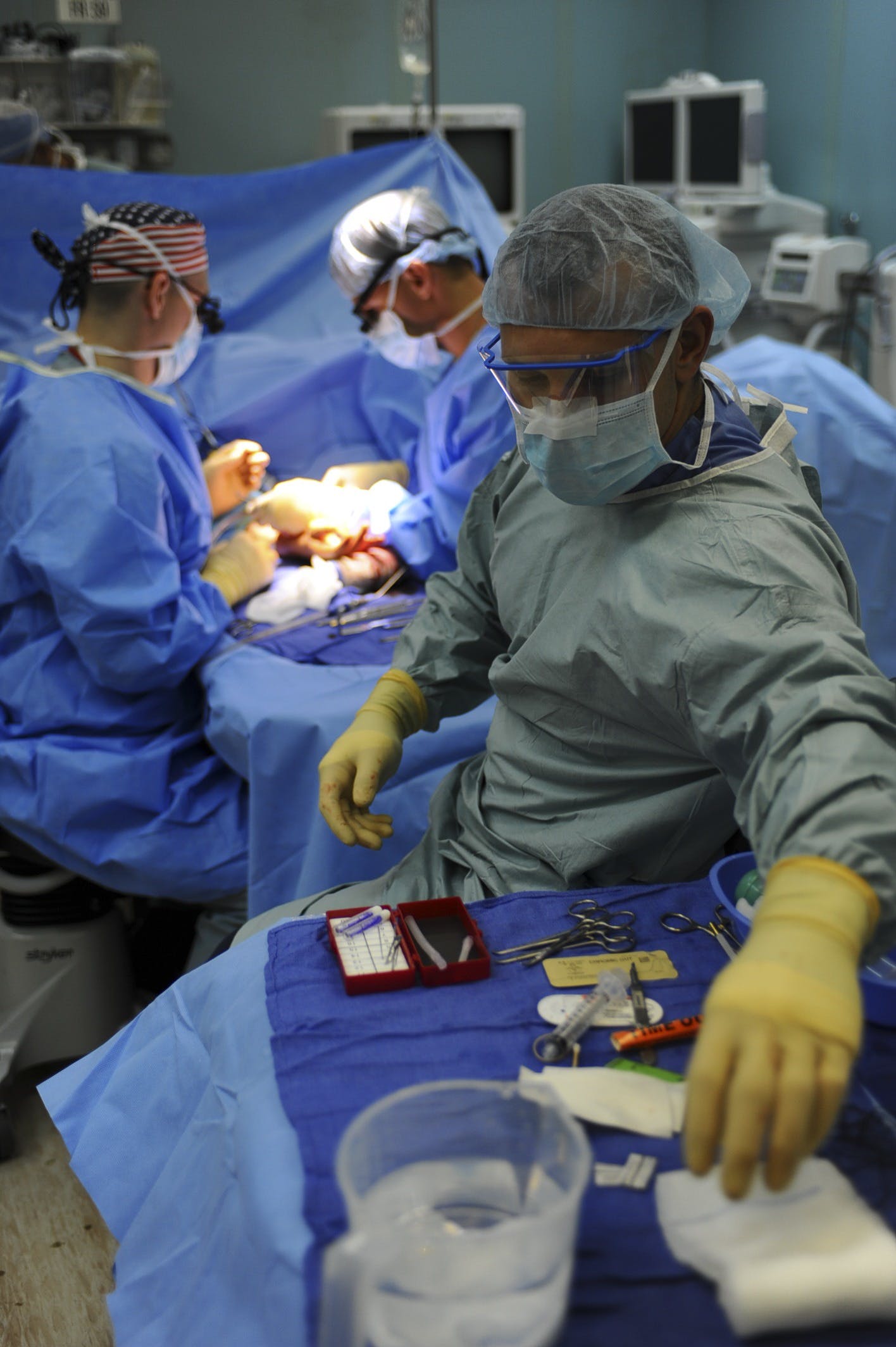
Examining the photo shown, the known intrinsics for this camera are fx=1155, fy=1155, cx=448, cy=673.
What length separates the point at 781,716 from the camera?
40.3 inches

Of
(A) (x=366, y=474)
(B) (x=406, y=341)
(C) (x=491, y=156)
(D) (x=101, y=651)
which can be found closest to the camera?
(D) (x=101, y=651)

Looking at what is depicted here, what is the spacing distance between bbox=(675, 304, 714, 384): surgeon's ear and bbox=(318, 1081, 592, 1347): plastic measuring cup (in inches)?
32.2

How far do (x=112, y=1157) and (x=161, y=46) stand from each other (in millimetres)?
5310

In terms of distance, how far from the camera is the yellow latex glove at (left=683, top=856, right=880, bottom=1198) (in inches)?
30.4

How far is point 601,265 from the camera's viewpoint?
121 cm

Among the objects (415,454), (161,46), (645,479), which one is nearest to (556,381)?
(645,479)

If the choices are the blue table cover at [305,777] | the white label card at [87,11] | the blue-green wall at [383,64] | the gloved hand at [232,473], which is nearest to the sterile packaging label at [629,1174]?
the blue table cover at [305,777]

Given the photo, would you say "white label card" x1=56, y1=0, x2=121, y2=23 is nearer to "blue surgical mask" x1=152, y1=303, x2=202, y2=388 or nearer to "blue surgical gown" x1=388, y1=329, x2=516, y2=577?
"blue surgical mask" x1=152, y1=303, x2=202, y2=388

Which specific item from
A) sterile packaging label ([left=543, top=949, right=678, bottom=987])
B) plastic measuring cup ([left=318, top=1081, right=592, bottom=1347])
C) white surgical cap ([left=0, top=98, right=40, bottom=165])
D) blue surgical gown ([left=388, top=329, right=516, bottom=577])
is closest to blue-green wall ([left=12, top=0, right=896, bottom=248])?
white surgical cap ([left=0, top=98, right=40, bottom=165])

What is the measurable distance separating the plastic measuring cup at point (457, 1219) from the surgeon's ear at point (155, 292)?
1986 millimetres

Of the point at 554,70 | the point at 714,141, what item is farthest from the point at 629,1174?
the point at 554,70

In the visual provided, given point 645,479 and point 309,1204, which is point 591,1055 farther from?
point 645,479

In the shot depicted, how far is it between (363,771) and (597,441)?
Result: 53cm

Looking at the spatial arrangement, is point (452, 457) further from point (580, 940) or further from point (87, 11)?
point (580, 940)
